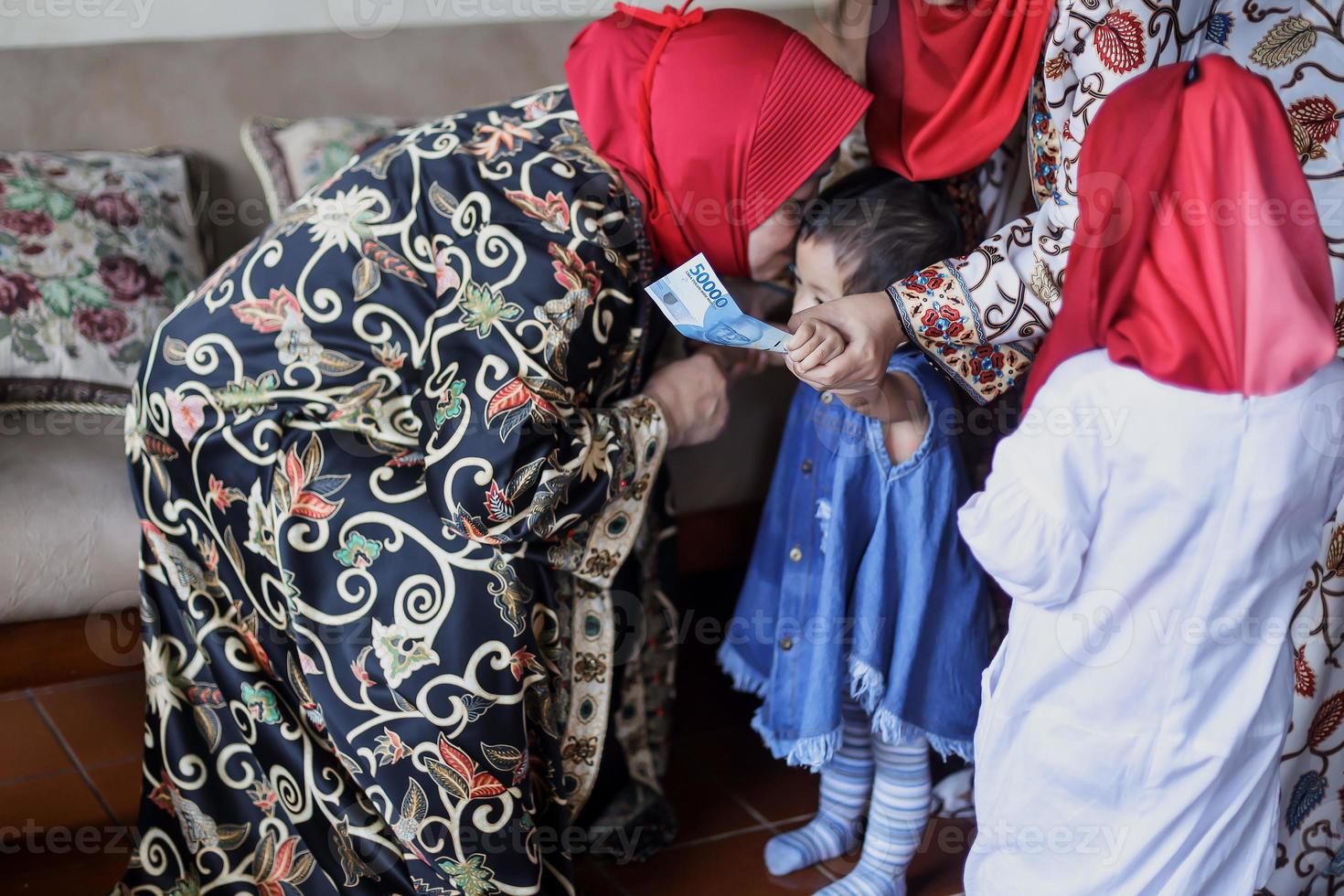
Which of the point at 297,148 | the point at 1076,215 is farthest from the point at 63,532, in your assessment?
the point at 1076,215

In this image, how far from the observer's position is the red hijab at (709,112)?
3.96ft

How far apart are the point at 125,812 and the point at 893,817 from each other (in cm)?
103

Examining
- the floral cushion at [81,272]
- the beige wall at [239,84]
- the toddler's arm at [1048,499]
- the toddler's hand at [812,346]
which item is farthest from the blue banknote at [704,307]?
the beige wall at [239,84]

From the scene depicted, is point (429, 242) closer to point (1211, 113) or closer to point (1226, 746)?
point (1211, 113)

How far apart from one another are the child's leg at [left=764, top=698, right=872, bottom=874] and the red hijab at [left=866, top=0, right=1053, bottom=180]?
2.27 ft

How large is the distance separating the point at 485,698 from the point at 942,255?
692mm

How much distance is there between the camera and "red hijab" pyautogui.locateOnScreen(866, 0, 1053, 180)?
1167 millimetres

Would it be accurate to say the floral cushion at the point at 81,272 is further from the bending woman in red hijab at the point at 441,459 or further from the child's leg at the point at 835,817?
the child's leg at the point at 835,817

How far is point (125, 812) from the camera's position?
159 centimetres

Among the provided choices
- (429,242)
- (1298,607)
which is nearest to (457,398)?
(429,242)

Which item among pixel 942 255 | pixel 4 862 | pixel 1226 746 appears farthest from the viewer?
pixel 4 862

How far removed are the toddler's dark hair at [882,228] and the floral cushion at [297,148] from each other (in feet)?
2.64

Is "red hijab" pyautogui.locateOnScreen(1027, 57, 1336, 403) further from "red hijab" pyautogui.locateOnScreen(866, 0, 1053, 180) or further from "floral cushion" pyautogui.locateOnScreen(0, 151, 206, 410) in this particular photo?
"floral cushion" pyautogui.locateOnScreen(0, 151, 206, 410)

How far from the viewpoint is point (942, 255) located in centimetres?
130
